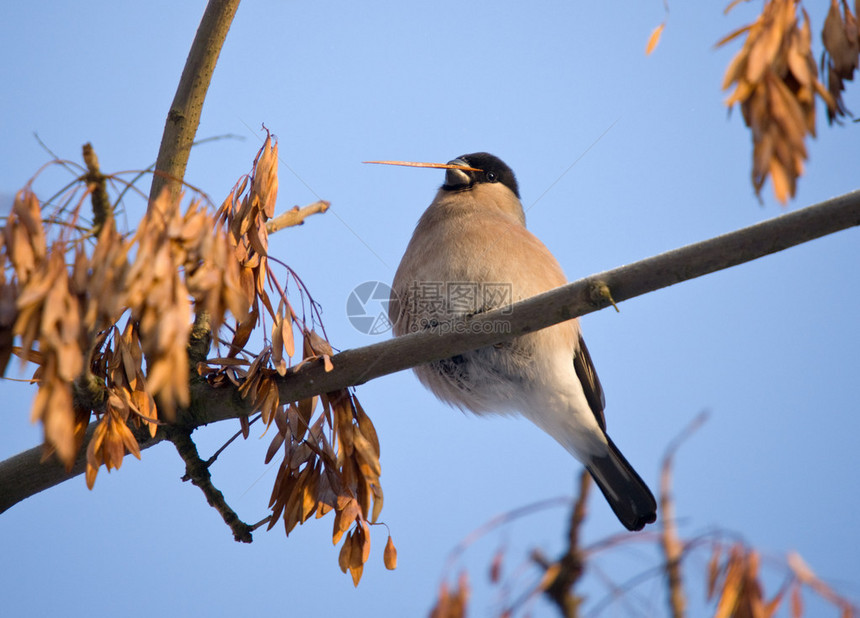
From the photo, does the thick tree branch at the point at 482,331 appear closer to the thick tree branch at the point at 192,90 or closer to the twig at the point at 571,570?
the thick tree branch at the point at 192,90

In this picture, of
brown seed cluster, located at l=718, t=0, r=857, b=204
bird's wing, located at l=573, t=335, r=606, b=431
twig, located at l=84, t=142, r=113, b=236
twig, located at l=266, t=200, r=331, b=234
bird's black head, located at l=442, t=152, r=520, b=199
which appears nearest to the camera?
brown seed cluster, located at l=718, t=0, r=857, b=204

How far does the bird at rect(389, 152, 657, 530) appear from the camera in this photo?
11.2 ft

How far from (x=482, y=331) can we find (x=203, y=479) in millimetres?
1008

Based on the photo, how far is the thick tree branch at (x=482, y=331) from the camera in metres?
2.02

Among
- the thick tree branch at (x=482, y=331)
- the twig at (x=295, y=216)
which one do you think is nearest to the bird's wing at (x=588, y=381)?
the twig at (x=295, y=216)

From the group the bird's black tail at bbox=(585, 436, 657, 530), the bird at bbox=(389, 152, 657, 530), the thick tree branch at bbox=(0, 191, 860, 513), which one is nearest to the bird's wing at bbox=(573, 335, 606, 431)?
the bird at bbox=(389, 152, 657, 530)

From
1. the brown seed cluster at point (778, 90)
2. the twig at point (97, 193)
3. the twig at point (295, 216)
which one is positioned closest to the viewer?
the brown seed cluster at point (778, 90)

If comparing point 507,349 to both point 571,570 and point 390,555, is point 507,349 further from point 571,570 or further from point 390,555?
point 571,570

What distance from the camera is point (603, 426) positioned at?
149 inches

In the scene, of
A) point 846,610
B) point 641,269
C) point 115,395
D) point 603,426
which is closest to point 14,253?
point 115,395

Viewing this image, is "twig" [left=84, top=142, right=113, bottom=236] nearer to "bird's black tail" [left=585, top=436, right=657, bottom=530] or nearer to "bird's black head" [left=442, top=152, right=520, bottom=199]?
"bird's black tail" [left=585, top=436, right=657, bottom=530]

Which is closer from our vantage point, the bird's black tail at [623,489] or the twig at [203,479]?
the twig at [203,479]

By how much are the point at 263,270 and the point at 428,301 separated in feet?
3.95

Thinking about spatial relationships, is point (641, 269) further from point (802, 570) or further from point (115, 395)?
point (115, 395)
